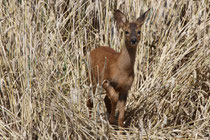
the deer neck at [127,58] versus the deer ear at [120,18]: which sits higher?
the deer ear at [120,18]

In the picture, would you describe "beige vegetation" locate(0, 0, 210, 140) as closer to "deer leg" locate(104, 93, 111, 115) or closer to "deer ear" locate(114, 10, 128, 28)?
"deer leg" locate(104, 93, 111, 115)

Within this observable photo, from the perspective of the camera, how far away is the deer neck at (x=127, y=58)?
16.4ft

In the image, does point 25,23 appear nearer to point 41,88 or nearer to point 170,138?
point 41,88

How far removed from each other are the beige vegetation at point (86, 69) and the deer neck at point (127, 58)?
18.7 inches

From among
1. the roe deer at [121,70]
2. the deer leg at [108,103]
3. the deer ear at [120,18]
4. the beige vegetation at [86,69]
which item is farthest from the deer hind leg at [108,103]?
the deer ear at [120,18]

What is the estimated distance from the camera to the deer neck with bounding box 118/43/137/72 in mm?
4995

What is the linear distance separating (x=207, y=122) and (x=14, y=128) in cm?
213

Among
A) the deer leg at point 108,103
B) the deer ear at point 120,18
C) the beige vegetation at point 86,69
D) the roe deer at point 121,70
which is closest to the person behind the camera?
the beige vegetation at point 86,69

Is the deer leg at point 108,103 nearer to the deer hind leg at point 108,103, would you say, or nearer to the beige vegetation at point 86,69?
the deer hind leg at point 108,103

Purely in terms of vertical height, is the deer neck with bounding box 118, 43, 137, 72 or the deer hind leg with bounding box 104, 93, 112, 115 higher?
the deer neck with bounding box 118, 43, 137, 72

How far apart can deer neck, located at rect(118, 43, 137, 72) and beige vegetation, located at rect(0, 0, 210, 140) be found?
476 millimetres

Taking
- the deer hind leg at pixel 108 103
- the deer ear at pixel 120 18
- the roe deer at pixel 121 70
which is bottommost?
the deer hind leg at pixel 108 103

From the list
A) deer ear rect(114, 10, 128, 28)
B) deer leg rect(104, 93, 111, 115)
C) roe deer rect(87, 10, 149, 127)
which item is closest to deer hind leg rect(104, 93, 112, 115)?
deer leg rect(104, 93, 111, 115)

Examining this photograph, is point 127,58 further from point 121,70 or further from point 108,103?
point 108,103
